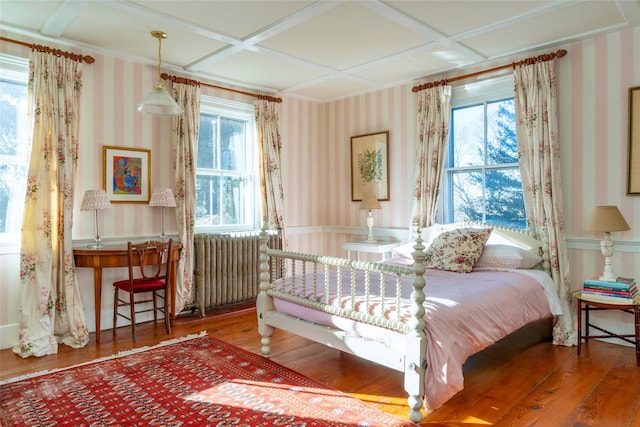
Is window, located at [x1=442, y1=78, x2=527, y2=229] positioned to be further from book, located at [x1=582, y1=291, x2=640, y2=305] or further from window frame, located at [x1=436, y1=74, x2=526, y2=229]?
book, located at [x1=582, y1=291, x2=640, y2=305]

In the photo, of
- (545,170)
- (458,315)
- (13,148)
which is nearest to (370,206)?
(545,170)

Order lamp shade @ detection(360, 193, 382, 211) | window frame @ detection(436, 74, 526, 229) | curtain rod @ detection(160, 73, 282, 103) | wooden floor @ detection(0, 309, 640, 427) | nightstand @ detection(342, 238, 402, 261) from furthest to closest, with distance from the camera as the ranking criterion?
1. lamp shade @ detection(360, 193, 382, 211)
2. nightstand @ detection(342, 238, 402, 261)
3. curtain rod @ detection(160, 73, 282, 103)
4. window frame @ detection(436, 74, 526, 229)
5. wooden floor @ detection(0, 309, 640, 427)

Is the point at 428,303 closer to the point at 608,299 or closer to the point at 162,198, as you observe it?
the point at 608,299

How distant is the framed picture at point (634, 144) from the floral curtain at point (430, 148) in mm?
1593

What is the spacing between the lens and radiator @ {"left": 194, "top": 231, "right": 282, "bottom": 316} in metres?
4.59

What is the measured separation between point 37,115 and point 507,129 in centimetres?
436

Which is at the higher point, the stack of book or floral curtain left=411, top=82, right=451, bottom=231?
floral curtain left=411, top=82, right=451, bottom=231

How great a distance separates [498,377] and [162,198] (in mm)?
3371

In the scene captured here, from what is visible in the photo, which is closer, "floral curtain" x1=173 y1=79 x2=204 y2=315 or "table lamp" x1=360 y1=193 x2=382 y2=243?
"floral curtain" x1=173 y1=79 x2=204 y2=315

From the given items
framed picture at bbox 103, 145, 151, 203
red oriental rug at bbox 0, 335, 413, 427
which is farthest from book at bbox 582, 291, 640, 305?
framed picture at bbox 103, 145, 151, 203

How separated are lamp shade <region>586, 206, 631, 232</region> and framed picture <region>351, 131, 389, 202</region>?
2.34 m

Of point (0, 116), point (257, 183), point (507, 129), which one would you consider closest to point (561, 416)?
point (507, 129)

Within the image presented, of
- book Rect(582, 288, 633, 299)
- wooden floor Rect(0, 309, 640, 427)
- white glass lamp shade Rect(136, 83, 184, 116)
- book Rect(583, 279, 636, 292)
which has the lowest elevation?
wooden floor Rect(0, 309, 640, 427)

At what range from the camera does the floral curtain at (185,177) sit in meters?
4.45
